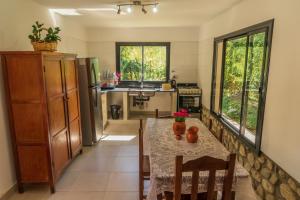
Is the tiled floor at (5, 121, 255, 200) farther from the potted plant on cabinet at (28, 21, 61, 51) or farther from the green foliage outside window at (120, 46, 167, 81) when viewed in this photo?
the green foliage outside window at (120, 46, 167, 81)

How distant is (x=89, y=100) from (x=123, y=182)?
5.65ft

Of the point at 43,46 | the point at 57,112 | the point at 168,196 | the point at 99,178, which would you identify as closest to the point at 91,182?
the point at 99,178

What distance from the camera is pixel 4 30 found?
240cm

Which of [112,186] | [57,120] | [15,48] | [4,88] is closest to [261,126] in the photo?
[112,186]

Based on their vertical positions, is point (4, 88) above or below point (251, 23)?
below

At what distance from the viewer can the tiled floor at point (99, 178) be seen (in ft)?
8.32

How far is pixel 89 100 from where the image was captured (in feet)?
12.8

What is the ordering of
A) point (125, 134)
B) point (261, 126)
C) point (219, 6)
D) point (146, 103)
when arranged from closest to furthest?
point (261, 126) < point (219, 6) < point (125, 134) < point (146, 103)

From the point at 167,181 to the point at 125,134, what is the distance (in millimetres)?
3117

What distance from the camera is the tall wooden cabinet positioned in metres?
2.32

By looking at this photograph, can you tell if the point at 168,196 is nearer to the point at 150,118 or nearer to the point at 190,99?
the point at 150,118

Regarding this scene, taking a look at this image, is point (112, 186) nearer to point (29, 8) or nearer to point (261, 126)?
point (261, 126)

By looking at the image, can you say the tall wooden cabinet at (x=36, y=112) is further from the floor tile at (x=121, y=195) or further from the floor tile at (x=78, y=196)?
the floor tile at (x=121, y=195)

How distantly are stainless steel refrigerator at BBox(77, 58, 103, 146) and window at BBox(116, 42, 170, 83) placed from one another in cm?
180
